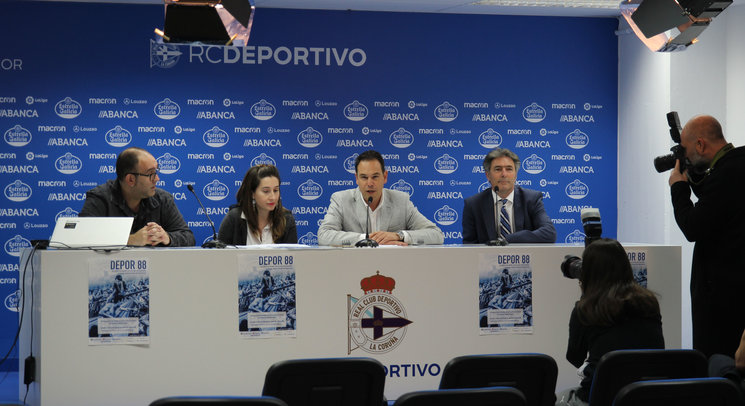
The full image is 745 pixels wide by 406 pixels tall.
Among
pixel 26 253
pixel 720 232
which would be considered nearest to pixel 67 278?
pixel 26 253

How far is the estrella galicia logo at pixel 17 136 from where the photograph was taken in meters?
6.24

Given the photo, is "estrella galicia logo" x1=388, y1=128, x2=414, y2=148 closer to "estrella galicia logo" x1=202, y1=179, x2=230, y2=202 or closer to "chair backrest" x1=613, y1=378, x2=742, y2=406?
"estrella galicia logo" x1=202, y1=179, x2=230, y2=202

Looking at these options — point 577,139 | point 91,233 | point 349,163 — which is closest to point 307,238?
point 349,163

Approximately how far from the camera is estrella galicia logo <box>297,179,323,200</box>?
22.0 ft

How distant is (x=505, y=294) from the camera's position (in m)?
3.79

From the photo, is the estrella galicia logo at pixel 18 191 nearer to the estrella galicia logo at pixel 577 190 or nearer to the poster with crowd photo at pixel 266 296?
the poster with crowd photo at pixel 266 296

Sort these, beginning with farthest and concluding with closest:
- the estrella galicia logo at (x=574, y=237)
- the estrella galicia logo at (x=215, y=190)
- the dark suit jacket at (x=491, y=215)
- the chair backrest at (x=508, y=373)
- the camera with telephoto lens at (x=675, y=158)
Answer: the estrella galicia logo at (x=574, y=237), the estrella galicia logo at (x=215, y=190), the dark suit jacket at (x=491, y=215), the camera with telephoto lens at (x=675, y=158), the chair backrest at (x=508, y=373)

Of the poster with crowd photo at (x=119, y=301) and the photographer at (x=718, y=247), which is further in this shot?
the photographer at (x=718, y=247)

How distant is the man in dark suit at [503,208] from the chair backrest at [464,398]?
280 centimetres

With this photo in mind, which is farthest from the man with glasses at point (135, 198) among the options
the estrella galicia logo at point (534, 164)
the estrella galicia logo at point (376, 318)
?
the estrella galicia logo at point (534, 164)

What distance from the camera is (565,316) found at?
3.85 m

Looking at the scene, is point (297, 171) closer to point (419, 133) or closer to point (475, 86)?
point (419, 133)

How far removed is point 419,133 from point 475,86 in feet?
2.19

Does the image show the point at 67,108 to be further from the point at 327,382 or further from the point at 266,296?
the point at 327,382
